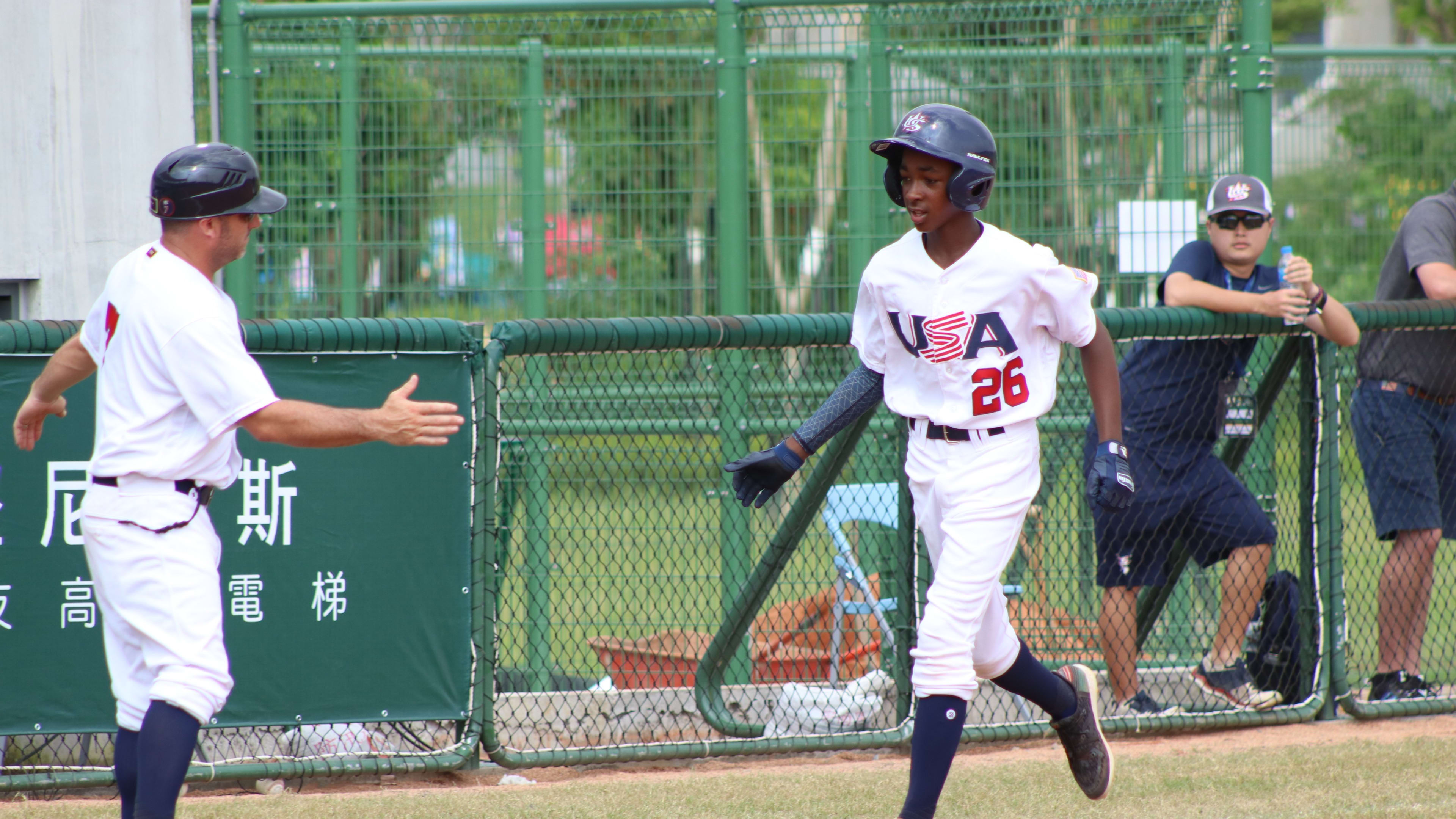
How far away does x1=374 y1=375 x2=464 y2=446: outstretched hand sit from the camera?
310 cm

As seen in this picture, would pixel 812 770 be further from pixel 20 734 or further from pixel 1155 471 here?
pixel 20 734

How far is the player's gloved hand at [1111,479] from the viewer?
143 inches

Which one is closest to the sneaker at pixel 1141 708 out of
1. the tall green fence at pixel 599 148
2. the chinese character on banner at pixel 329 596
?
the tall green fence at pixel 599 148

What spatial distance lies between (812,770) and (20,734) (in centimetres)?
239

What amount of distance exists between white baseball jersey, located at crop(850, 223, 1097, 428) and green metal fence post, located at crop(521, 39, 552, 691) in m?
1.44

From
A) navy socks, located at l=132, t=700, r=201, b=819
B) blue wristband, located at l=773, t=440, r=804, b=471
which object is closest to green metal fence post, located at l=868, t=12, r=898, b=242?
blue wristband, located at l=773, t=440, r=804, b=471

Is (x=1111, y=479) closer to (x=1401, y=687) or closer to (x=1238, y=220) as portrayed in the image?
(x=1238, y=220)

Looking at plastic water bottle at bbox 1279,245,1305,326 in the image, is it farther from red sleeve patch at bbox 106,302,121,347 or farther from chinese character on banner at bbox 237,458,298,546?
red sleeve patch at bbox 106,302,121,347

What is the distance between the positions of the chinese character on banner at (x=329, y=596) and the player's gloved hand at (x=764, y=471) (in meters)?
1.29

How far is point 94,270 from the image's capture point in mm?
5039

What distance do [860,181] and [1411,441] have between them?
102 inches

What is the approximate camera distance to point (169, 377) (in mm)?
3105

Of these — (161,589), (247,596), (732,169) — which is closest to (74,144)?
(247,596)

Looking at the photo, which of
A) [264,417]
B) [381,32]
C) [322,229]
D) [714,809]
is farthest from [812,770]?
[381,32]
